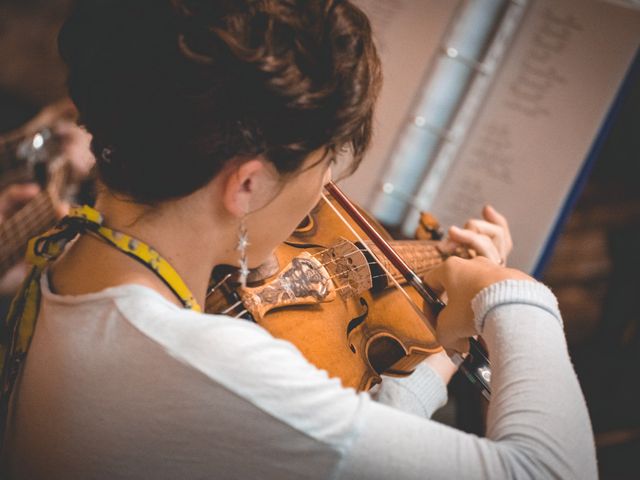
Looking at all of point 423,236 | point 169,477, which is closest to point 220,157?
point 169,477

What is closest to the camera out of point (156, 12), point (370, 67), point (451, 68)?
point (156, 12)

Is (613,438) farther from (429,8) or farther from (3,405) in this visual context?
(3,405)

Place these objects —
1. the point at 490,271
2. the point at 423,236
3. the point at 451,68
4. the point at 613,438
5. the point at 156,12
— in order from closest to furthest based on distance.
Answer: the point at 156,12, the point at 490,271, the point at 423,236, the point at 451,68, the point at 613,438

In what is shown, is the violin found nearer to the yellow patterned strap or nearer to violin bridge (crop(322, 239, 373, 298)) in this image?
violin bridge (crop(322, 239, 373, 298))

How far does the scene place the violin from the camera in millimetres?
804

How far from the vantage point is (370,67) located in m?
0.63

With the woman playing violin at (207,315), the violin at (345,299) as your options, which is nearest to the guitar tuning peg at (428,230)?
the violin at (345,299)

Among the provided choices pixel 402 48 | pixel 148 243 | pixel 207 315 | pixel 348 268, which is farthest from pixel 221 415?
pixel 402 48

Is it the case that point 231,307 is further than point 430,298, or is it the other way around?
point 430,298

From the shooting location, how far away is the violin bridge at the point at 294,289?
2.60 ft

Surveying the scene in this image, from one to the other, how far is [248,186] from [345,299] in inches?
14.3

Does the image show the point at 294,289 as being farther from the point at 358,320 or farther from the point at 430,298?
the point at 430,298

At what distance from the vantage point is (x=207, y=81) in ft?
1.75

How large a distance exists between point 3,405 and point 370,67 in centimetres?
71
